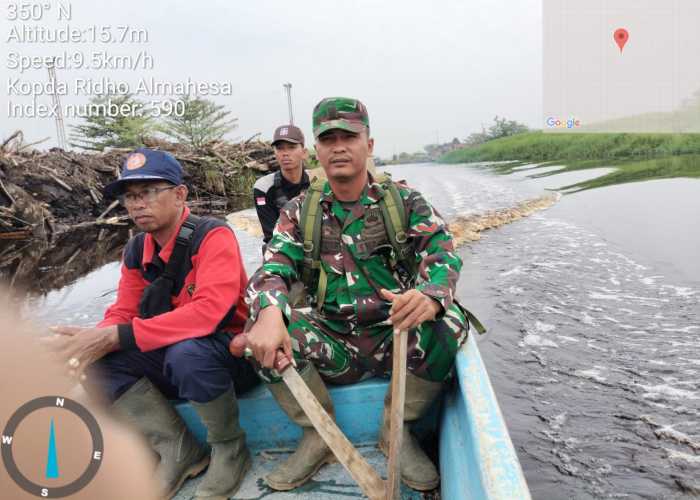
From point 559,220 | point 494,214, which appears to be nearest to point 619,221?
point 559,220

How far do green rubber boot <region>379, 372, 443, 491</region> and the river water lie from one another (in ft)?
5.15

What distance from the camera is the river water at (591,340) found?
129 inches

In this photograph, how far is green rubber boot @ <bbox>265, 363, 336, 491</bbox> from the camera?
1.98 meters

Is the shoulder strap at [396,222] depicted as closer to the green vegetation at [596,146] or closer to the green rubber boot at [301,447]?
the green rubber boot at [301,447]

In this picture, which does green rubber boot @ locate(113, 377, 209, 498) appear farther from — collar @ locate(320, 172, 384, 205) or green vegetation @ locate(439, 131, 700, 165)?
green vegetation @ locate(439, 131, 700, 165)

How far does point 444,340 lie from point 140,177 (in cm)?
138

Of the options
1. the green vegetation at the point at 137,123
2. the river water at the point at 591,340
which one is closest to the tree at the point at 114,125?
the green vegetation at the point at 137,123

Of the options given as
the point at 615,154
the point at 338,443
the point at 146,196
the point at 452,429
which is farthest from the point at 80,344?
the point at 615,154

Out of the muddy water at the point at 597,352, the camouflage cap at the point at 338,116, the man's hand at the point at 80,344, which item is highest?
the camouflage cap at the point at 338,116

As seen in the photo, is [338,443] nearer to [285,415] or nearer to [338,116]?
[285,415]

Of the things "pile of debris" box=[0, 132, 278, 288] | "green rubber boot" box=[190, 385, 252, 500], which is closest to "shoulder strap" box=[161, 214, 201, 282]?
"green rubber boot" box=[190, 385, 252, 500]

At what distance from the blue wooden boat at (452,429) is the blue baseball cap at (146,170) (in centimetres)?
100

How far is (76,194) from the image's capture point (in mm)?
15328

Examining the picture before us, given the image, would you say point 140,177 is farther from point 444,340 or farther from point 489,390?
point 489,390
